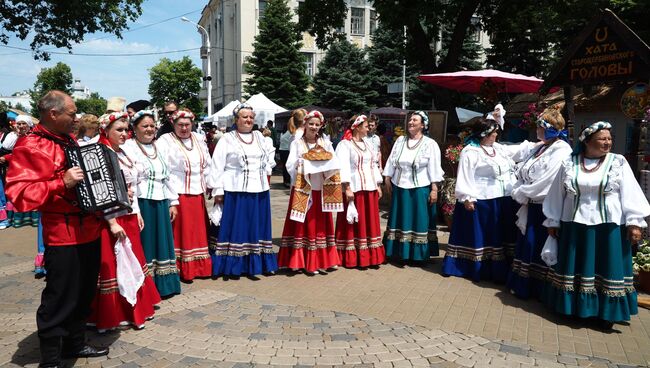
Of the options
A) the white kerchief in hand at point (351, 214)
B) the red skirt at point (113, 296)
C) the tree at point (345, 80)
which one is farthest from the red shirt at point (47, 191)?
the tree at point (345, 80)

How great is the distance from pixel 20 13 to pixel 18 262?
17367mm

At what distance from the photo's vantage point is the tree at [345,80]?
29984mm

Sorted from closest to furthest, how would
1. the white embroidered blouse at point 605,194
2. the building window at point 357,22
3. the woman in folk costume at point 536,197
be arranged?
the white embroidered blouse at point 605,194, the woman in folk costume at point 536,197, the building window at point 357,22

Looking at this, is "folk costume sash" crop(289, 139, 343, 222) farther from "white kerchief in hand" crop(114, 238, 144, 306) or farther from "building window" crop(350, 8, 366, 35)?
"building window" crop(350, 8, 366, 35)

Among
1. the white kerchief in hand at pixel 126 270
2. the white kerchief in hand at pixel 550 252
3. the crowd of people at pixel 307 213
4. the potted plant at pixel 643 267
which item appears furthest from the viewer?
the potted plant at pixel 643 267

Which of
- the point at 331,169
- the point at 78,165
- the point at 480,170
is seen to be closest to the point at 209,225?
the point at 331,169

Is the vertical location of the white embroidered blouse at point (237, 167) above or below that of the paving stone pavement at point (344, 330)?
above

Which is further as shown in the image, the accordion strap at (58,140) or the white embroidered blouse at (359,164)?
the white embroidered blouse at (359,164)

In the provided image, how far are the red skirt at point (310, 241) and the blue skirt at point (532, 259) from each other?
2314 mm

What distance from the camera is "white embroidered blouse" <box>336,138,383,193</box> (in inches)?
254

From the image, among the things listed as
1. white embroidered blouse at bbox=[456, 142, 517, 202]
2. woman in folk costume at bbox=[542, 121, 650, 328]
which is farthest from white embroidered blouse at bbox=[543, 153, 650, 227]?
white embroidered blouse at bbox=[456, 142, 517, 202]

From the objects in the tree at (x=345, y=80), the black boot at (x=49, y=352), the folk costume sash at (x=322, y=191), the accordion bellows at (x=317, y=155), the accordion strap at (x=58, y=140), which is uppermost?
the tree at (x=345, y=80)

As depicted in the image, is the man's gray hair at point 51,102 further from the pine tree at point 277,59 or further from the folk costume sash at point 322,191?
the pine tree at point 277,59

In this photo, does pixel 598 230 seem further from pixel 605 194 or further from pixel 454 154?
pixel 454 154
